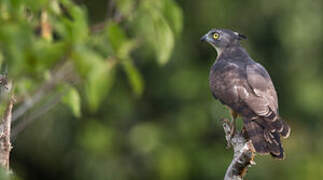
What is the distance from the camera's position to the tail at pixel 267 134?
5.21 m

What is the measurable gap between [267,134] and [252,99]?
0.49m

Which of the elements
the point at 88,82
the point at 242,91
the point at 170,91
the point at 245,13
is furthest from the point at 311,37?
the point at 88,82

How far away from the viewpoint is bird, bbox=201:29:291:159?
5332 millimetres

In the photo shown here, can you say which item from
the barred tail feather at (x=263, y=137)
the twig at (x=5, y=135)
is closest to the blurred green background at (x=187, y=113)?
the barred tail feather at (x=263, y=137)

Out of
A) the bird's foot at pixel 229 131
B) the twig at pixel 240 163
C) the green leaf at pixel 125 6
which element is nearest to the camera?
the twig at pixel 240 163

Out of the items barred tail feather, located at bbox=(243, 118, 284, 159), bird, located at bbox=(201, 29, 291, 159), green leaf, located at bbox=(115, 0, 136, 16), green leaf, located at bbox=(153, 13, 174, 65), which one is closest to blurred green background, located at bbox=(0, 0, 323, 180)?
bird, located at bbox=(201, 29, 291, 159)

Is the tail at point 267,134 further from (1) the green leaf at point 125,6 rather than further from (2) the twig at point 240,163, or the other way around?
(1) the green leaf at point 125,6

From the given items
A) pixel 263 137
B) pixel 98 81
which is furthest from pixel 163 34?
pixel 263 137

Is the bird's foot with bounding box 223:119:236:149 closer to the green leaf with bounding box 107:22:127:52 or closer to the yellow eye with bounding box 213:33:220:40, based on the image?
the green leaf with bounding box 107:22:127:52

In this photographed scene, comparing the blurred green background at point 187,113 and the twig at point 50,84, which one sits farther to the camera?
the blurred green background at point 187,113

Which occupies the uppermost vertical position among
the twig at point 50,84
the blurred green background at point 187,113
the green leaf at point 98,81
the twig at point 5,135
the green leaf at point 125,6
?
the blurred green background at point 187,113

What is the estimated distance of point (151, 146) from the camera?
12914 mm

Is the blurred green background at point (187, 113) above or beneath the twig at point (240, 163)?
above

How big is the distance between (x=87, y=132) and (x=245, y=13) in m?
3.36
